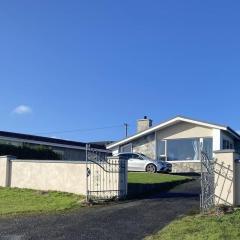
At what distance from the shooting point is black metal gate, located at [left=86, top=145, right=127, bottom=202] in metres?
20.2

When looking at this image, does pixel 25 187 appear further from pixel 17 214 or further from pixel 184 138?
pixel 184 138

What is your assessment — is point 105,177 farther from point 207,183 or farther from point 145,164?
point 145,164

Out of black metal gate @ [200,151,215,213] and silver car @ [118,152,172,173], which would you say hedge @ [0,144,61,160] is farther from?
black metal gate @ [200,151,215,213]

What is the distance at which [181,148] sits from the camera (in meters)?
37.4

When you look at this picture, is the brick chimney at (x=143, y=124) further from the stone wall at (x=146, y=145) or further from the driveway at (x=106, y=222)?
the driveway at (x=106, y=222)

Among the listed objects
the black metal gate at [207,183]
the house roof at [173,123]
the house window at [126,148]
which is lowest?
the black metal gate at [207,183]

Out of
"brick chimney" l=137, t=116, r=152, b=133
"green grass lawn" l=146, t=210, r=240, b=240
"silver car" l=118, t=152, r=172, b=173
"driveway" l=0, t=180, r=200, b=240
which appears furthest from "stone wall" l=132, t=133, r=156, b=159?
"green grass lawn" l=146, t=210, r=240, b=240

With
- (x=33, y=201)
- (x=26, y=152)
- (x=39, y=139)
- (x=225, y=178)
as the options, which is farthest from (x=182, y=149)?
(x=225, y=178)

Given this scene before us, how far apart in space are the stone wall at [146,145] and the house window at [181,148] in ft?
1.44

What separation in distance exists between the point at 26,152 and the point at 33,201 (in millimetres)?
11762

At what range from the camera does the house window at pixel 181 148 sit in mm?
36531

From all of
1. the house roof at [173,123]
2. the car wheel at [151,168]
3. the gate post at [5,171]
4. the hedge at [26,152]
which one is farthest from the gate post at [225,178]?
the house roof at [173,123]

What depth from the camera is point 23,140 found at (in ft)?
122

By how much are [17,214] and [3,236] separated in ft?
12.9
